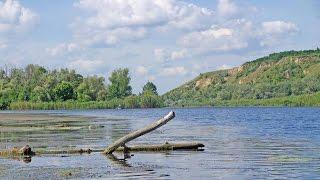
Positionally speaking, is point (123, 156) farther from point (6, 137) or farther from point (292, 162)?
point (6, 137)

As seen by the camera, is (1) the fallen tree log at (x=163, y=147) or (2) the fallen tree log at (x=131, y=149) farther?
(1) the fallen tree log at (x=163, y=147)

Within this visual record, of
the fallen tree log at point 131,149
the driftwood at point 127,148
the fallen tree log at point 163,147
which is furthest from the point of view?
the fallen tree log at point 163,147

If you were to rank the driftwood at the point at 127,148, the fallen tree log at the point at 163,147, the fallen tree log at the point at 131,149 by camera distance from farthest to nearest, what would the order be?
the fallen tree log at the point at 163,147 → the fallen tree log at the point at 131,149 → the driftwood at the point at 127,148

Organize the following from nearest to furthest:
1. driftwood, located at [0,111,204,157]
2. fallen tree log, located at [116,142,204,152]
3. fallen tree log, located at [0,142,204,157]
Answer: driftwood, located at [0,111,204,157] → fallen tree log, located at [0,142,204,157] → fallen tree log, located at [116,142,204,152]

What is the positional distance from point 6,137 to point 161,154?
21911 millimetres

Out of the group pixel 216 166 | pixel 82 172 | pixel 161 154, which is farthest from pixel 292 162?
pixel 82 172

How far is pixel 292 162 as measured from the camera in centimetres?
3331

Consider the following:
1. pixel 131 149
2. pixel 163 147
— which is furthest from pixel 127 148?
pixel 163 147

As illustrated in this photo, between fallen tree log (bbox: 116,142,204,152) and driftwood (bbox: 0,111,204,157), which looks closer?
driftwood (bbox: 0,111,204,157)

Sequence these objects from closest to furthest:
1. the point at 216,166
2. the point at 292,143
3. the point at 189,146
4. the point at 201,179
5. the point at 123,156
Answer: the point at 201,179 → the point at 216,166 → the point at 123,156 → the point at 189,146 → the point at 292,143

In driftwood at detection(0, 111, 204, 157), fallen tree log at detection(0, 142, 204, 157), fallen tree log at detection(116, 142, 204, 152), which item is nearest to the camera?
driftwood at detection(0, 111, 204, 157)

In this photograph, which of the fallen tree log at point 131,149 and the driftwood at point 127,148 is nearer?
the driftwood at point 127,148

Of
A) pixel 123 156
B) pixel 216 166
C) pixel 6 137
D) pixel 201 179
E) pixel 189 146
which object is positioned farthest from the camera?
pixel 6 137

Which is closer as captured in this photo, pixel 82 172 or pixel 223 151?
pixel 82 172
